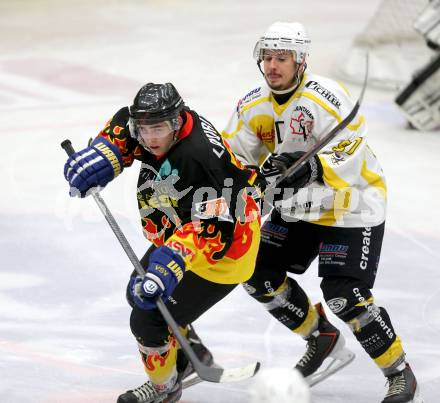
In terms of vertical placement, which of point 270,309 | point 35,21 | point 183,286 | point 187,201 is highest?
point 187,201

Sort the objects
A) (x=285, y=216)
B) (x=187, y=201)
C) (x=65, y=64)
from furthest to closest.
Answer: (x=65, y=64) < (x=285, y=216) < (x=187, y=201)

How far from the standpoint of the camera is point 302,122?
3520 mm

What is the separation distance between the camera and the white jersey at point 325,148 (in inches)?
137

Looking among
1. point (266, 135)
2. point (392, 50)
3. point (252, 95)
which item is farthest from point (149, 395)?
point (392, 50)

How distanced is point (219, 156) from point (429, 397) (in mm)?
1290

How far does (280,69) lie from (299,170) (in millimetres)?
382

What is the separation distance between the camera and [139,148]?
3.42 meters

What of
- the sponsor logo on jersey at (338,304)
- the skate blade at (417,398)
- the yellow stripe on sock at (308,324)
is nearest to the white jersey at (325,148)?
the sponsor logo on jersey at (338,304)

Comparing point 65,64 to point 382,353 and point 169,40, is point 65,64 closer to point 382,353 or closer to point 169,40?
point 169,40

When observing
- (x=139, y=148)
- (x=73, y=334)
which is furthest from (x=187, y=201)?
(x=73, y=334)

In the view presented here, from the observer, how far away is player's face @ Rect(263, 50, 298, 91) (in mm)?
3512

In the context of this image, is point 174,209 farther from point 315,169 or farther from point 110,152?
point 315,169

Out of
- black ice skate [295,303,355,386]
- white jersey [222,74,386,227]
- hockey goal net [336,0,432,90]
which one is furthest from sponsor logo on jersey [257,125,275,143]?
hockey goal net [336,0,432,90]

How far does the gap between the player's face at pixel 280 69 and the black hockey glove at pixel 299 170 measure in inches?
10.6
